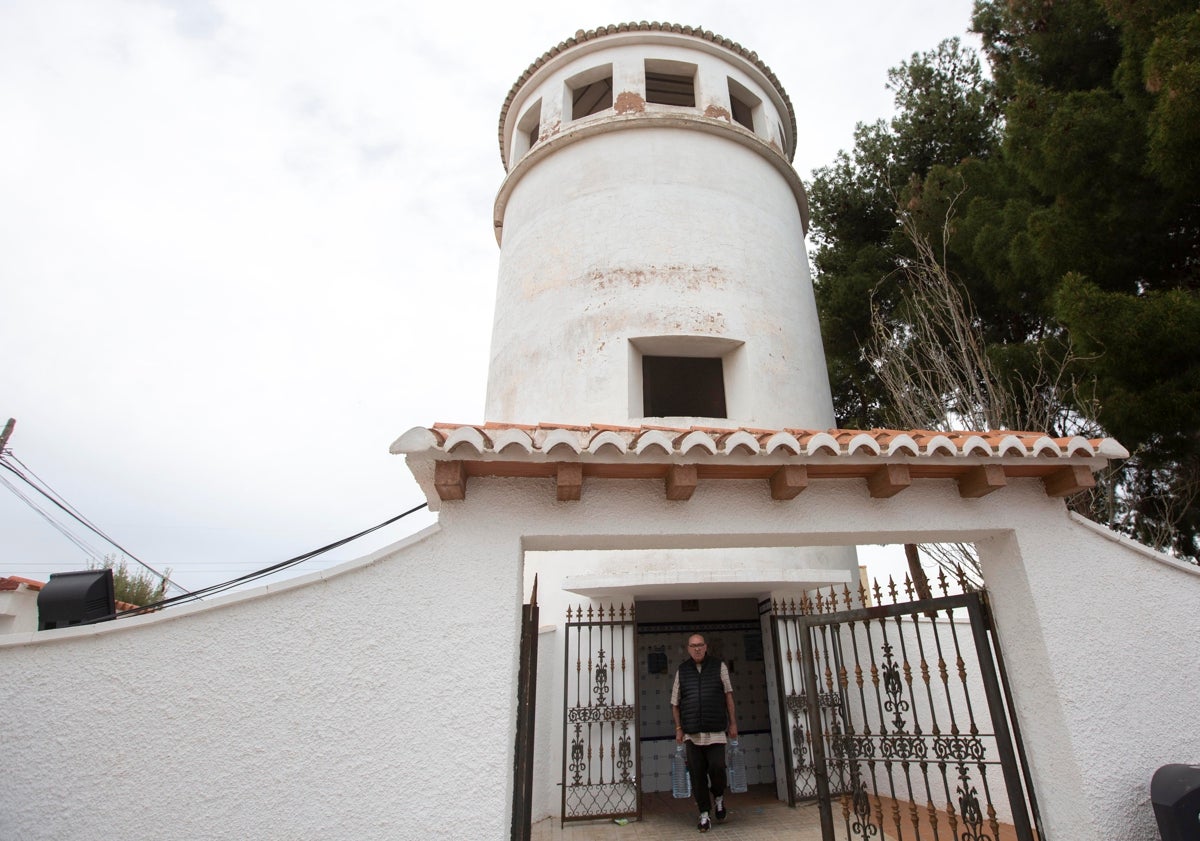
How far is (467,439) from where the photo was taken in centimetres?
347

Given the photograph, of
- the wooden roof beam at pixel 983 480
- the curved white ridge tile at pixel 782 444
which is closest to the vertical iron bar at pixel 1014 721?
the wooden roof beam at pixel 983 480

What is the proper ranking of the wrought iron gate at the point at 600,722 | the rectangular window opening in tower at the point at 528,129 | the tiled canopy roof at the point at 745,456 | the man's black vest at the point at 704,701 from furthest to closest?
1. the rectangular window opening in tower at the point at 528,129
2. the wrought iron gate at the point at 600,722
3. the man's black vest at the point at 704,701
4. the tiled canopy roof at the point at 745,456

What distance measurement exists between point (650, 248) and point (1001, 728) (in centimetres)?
663

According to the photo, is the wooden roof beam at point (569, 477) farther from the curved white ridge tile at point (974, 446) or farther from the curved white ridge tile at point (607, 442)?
the curved white ridge tile at point (974, 446)

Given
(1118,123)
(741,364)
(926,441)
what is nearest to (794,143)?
(1118,123)

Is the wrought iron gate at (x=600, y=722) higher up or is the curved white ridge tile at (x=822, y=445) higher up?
the curved white ridge tile at (x=822, y=445)

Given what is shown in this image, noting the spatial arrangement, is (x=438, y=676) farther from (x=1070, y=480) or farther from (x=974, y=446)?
(x=1070, y=480)

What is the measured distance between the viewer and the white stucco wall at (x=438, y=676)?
3.17 m

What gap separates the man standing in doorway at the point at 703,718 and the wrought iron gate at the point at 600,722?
80 cm

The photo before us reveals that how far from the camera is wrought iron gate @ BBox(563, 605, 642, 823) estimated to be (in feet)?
23.6

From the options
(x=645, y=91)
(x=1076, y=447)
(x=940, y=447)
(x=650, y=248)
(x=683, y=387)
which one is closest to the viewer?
(x=940, y=447)

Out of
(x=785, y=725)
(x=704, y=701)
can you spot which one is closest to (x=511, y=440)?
(x=704, y=701)

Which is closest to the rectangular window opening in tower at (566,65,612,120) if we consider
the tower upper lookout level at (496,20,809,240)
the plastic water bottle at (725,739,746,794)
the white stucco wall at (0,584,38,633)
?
the tower upper lookout level at (496,20,809,240)

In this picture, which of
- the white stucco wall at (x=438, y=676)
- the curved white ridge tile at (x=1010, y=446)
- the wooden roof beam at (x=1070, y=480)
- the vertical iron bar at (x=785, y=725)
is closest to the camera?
the white stucco wall at (x=438, y=676)
